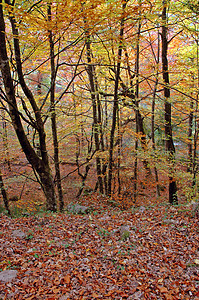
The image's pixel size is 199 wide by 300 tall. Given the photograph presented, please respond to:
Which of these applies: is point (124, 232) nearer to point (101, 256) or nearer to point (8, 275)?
point (101, 256)

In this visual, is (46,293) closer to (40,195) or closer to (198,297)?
(198,297)

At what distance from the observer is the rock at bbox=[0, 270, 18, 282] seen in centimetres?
280

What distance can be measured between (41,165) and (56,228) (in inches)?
69.7

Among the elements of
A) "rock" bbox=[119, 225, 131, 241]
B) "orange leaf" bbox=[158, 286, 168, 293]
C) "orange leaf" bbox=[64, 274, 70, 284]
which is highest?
"orange leaf" bbox=[64, 274, 70, 284]

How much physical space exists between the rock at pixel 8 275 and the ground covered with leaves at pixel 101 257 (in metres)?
0.01

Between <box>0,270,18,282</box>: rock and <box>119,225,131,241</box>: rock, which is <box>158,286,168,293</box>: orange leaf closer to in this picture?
<box>119,225,131,241</box>: rock

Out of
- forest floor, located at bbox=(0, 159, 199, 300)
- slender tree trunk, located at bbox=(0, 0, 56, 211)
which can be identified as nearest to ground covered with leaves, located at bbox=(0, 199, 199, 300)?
forest floor, located at bbox=(0, 159, 199, 300)

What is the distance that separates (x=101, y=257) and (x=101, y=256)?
0.09 feet

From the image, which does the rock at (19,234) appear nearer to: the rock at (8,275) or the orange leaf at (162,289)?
the rock at (8,275)

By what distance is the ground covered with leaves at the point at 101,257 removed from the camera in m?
2.78

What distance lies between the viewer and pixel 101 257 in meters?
3.65

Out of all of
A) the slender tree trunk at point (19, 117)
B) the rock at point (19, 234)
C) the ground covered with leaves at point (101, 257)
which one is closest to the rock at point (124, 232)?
the ground covered with leaves at point (101, 257)

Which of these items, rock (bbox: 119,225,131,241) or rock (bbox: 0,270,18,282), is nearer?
rock (bbox: 0,270,18,282)

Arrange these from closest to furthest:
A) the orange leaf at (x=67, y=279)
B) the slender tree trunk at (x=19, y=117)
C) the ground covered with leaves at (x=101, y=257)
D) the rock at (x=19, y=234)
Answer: the ground covered with leaves at (x=101, y=257) < the orange leaf at (x=67, y=279) < the slender tree trunk at (x=19, y=117) < the rock at (x=19, y=234)
